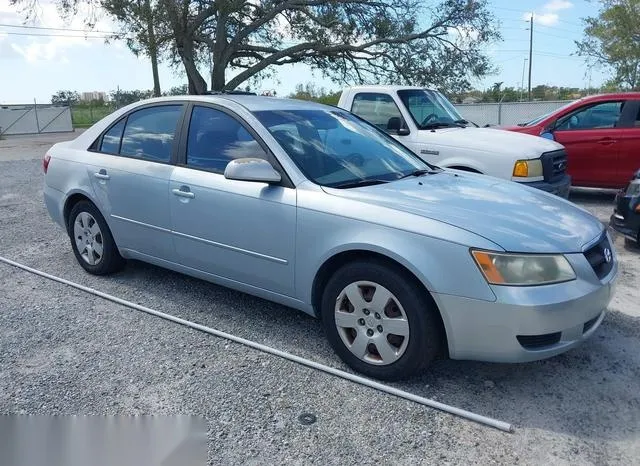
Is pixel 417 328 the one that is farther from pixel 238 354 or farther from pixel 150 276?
pixel 150 276

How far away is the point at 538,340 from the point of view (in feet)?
9.80

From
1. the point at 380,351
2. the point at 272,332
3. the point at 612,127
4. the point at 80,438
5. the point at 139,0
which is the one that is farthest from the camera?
the point at 139,0

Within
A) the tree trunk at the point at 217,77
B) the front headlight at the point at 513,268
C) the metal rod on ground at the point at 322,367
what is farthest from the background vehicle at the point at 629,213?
the tree trunk at the point at 217,77

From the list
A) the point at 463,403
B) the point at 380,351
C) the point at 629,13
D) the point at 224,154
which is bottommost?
the point at 463,403

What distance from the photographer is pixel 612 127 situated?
834 cm

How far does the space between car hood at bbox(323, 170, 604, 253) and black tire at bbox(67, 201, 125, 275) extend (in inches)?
93.9

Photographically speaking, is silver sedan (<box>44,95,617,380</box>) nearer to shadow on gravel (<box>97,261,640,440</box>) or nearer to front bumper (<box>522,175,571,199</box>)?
shadow on gravel (<box>97,261,640,440</box>)

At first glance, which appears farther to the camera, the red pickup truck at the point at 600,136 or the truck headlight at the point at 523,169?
the red pickup truck at the point at 600,136

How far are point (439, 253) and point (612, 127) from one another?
6.68m

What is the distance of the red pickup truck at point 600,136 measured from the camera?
821 centimetres

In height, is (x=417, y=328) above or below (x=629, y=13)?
below

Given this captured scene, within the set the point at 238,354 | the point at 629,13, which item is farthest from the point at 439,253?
the point at 629,13

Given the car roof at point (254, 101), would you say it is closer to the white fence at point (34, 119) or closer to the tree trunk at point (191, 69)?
the tree trunk at point (191, 69)

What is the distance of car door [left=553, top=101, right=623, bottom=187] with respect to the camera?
27.2ft
